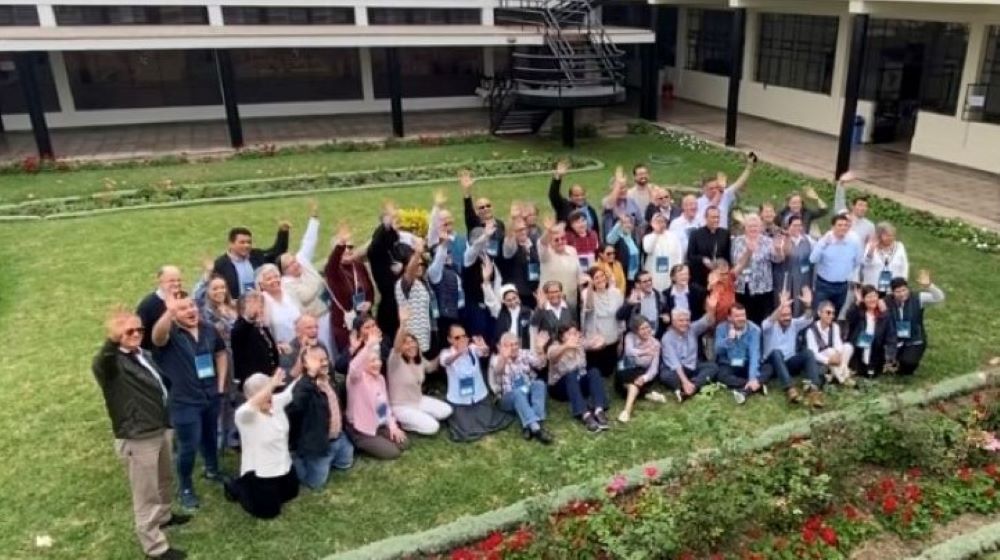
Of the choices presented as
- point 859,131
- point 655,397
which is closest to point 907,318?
point 655,397

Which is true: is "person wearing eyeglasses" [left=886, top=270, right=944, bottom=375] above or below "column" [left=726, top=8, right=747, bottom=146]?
below

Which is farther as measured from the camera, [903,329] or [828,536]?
[903,329]

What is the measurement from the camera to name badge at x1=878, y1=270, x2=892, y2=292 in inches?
276

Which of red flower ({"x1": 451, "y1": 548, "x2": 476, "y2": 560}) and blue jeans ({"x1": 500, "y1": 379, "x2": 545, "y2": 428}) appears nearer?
red flower ({"x1": 451, "y1": 548, "x2": 476, "y2": 560})

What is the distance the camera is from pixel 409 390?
6.04 m

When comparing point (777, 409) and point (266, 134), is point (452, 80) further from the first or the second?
point (777, 409)

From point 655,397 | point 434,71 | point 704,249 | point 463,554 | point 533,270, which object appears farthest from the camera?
point 434,71

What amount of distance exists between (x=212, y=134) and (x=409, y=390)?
14.3 m

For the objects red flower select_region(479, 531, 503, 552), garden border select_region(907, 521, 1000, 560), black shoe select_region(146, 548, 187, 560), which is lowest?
garden border select_region(907, 521, 1000, 560)

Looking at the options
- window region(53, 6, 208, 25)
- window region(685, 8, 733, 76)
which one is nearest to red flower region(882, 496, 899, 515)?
window region(685, 8, 733, 76)

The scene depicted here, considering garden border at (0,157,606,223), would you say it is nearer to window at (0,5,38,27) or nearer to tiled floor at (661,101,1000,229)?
tiled floor at (661,101,1000,229)

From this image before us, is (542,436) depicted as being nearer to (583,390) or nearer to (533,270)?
(583,390)

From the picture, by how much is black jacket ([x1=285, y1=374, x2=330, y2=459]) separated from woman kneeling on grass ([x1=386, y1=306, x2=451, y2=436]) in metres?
0.76

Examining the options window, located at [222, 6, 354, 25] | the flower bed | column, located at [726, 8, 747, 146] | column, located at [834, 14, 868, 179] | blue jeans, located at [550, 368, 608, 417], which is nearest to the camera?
the flower bed
